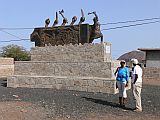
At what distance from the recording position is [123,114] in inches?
364

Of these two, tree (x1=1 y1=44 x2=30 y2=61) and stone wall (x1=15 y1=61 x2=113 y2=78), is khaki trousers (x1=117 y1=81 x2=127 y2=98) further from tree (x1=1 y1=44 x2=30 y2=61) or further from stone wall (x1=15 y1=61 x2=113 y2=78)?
tree (x1=1 y1=44 x2=30 y2=61)

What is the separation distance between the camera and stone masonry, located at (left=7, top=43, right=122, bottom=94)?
1472 centimetres

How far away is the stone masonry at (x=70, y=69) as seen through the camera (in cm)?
1472

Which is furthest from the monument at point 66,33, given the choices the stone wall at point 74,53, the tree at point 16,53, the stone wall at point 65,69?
the tree at point 16,53

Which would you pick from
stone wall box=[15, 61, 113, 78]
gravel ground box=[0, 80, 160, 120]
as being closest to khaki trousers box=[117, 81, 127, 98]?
gravel ground box=[0, 80, 160, 120]

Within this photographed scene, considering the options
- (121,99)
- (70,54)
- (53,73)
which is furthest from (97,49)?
(121,99)

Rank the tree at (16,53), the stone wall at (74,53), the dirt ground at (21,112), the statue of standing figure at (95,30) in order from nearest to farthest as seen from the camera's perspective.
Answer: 1. the dirt ground at (21,112)
2. the stone wall at (74,53)
3. the statue of standing figure at (95,30)
4. the tree at (16,53)

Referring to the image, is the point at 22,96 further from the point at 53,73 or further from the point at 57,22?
the point at 57,22

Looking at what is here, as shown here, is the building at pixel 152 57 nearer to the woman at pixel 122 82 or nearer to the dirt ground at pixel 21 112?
the woman at pixel 122 82

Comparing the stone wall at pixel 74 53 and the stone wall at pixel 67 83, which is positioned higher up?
the stone wall at pixel 74 53

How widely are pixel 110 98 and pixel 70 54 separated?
5.06 metres

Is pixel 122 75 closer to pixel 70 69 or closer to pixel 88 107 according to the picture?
pixel 88 107

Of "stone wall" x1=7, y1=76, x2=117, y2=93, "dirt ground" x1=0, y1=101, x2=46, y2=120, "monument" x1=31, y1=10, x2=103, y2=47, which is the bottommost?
"dirt ground" x1=0, y1=101, x2=46, y2=120

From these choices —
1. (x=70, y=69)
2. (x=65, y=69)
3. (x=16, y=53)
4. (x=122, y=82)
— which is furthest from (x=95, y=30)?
(x=16, y=53)
